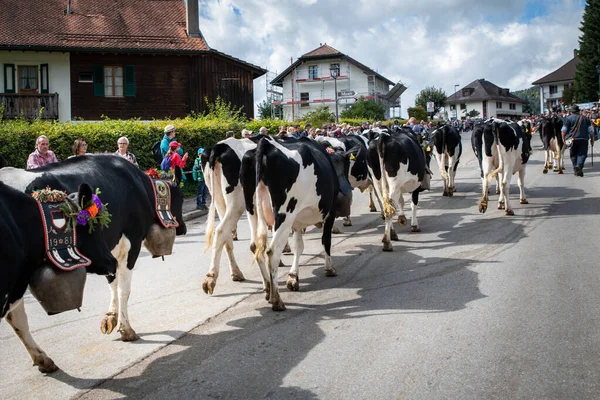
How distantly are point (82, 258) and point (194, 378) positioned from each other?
1.37 metres

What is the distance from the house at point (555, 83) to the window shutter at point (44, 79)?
104 m

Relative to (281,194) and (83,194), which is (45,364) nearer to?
(83,194)

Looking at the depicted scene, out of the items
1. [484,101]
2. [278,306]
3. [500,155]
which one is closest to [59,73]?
[500,155]

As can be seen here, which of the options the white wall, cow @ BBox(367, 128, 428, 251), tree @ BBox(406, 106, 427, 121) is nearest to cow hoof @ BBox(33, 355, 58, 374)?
cow @ BBox(367, 128, 428, 251)

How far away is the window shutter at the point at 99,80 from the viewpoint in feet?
102

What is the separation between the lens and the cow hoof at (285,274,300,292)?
307 inches

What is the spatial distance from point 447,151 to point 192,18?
21449 mm

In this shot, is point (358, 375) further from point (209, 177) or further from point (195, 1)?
point (195, 1)

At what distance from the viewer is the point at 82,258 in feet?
15.1

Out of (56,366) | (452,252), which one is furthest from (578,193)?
(56,366)

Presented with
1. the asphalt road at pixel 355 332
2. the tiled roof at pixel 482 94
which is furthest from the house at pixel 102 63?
the tiled roof at pixel 482 94

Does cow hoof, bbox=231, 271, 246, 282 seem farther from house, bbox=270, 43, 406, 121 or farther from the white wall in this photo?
house, bbox=270, 43, 406, 121

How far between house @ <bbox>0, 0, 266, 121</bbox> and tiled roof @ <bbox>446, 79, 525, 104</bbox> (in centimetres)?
9184

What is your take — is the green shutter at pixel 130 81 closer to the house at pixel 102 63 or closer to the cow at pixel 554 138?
the house at pixel 102 63
